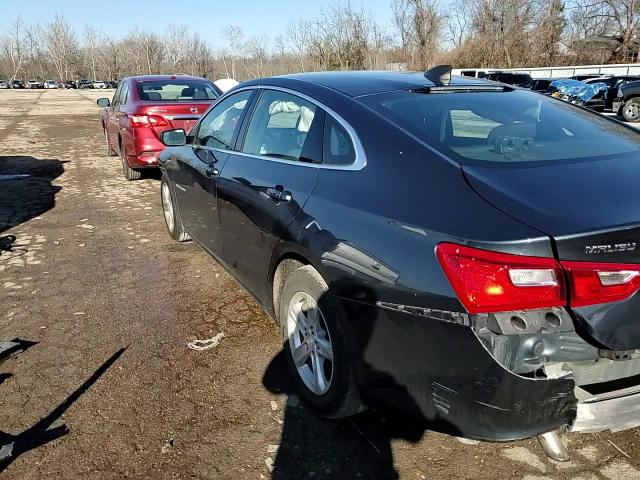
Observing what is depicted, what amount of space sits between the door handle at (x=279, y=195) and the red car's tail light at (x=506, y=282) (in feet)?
3.89

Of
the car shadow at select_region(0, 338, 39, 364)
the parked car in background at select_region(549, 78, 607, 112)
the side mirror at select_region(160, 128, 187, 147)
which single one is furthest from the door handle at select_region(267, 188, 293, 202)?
the parked car in background at select_region(549, 78, 607, 112)

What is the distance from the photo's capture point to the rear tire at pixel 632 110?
17375 millimetres

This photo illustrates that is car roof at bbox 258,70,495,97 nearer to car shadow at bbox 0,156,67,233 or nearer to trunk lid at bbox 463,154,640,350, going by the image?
trunk lid at bbox 463,154,640,350

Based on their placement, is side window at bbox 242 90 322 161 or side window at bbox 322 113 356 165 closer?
side window at bbox 322 113 356 165

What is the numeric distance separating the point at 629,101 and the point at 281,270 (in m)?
18.5

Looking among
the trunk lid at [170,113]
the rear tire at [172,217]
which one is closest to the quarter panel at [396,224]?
the rear tire at [172,217]

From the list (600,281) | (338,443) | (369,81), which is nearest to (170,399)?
(338,443)

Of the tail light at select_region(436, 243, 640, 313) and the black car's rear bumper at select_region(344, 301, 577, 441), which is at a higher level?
the tail light at select_region(436, 243, 640, 313)

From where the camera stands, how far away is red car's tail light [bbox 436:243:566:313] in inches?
69.6

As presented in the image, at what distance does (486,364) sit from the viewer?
182 cm

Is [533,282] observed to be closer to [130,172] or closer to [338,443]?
[338,443]

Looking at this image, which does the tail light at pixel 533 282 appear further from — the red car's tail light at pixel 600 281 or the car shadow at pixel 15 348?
the car shadow at pixel 15 348

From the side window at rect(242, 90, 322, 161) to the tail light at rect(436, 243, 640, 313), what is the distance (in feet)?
3.92

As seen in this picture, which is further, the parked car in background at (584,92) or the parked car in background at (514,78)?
the parked car in background at (514,78)
